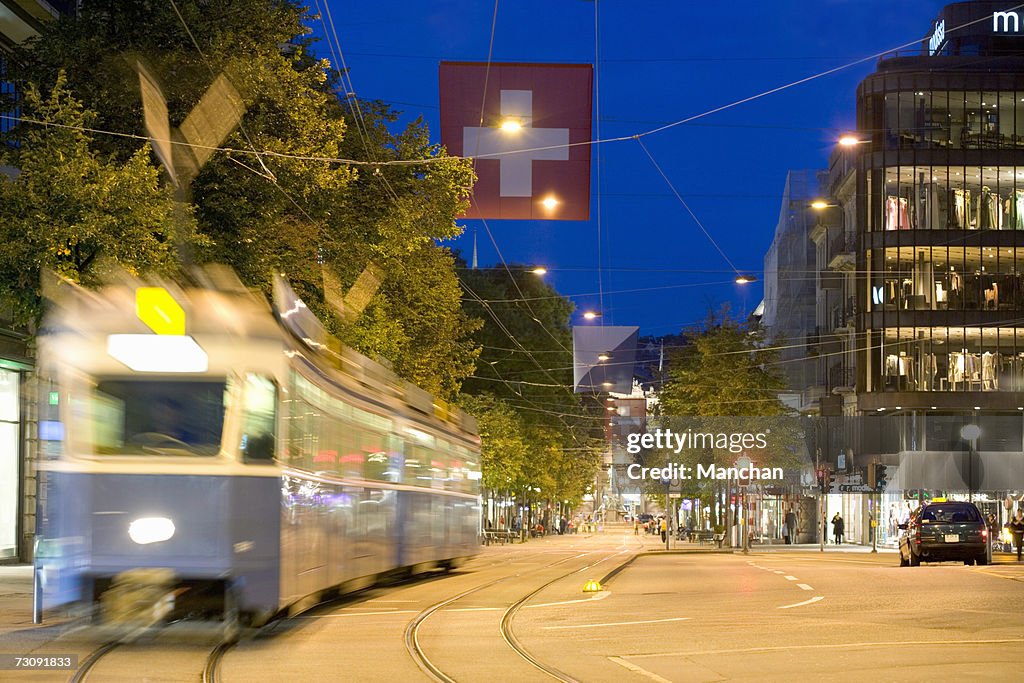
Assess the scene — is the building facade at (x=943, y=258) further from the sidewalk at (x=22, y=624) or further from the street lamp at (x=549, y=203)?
the sidewalk at (x=22, y=624)

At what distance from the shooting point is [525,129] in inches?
915

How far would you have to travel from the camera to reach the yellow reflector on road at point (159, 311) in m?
14.7

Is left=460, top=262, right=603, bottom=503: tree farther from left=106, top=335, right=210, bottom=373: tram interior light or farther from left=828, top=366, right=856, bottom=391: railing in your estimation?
left=106, top=335, right=210, bottom=373: tram interior light

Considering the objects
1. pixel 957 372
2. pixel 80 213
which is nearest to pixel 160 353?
pixel 80 213

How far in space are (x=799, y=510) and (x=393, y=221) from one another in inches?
2114

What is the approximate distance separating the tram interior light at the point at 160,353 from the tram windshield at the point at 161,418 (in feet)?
0.46

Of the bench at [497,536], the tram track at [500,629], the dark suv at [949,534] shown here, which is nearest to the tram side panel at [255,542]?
the tram track at [500,629]

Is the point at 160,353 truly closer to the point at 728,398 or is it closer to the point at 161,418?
the point at 161,418

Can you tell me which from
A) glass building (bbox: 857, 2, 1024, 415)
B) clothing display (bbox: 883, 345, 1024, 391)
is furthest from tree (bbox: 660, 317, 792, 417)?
glass building (bbox: 857, 2, 1024, 415)

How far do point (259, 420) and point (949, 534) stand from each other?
2637 cm

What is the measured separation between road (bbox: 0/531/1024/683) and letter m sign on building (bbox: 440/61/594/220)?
20.4 ft

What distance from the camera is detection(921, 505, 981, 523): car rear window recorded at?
123 feet

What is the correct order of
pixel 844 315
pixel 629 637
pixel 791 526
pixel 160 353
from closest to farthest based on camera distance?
pixel 160 353 → pixel 629 637 → pixel 791 526 → pixel 844 315

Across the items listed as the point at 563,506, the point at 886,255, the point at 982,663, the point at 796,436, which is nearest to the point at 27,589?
the point at 982,663
